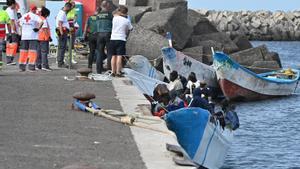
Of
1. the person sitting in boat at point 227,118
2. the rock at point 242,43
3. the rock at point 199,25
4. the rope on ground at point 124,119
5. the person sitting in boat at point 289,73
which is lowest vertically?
the person sitting in boat at point 289,73

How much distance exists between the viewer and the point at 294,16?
4961 inches

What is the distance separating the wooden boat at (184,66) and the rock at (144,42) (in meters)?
1.09

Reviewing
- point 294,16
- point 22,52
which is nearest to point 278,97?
point 22,52

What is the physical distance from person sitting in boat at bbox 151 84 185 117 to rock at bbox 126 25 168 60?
1550 cm

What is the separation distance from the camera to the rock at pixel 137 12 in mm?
39969

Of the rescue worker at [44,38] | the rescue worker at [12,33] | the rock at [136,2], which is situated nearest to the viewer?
the rescue worker at [44,38]

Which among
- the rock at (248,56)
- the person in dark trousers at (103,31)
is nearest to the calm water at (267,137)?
the person in dark trousers at (103,31)

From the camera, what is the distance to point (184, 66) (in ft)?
101

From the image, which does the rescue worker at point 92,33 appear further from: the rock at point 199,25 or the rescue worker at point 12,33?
the rock at point 199,25

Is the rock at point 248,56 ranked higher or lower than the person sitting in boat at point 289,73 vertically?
higher

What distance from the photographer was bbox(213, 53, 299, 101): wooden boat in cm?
3219

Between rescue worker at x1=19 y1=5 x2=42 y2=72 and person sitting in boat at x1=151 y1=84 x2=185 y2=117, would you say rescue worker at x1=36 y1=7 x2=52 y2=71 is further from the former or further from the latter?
person sitting in boat at x1=151 y1=84 x2=185 y2=117

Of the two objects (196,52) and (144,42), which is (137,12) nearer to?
(196,52)

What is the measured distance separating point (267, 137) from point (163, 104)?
8520 mm
